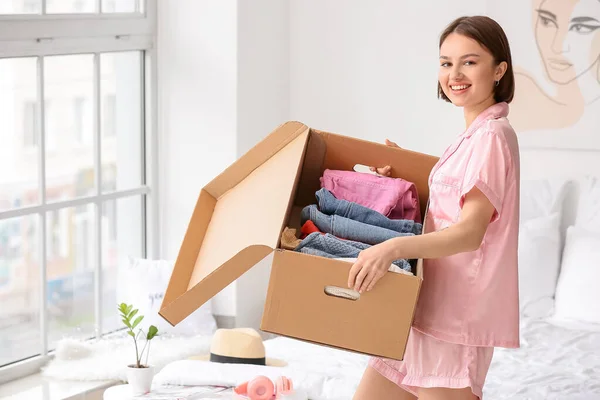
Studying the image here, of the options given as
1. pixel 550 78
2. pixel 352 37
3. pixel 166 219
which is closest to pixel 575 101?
pixel 550 78

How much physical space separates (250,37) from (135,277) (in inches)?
43.7

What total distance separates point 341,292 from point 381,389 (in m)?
0.34

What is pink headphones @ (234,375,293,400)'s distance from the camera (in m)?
2.40

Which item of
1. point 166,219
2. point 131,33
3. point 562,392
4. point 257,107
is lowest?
point 562,392

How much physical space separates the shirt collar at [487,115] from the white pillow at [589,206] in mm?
1987

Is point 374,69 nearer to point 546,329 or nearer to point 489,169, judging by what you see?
point 546,329

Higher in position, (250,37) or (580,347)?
(250,37)

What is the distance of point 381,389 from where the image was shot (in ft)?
6.41

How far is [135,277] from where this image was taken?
358cm

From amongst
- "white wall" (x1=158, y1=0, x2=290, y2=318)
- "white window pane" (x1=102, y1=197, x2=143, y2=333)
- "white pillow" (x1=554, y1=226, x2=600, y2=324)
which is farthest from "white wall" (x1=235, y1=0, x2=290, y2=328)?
"white pillow" (x1=554, y1=226, x2=600, y2=324)

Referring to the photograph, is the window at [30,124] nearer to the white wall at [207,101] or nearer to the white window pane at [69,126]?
the white window pane at [69,126]

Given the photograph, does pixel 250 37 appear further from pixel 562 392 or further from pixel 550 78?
pixel 562 392

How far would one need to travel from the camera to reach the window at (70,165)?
3166 millimetres

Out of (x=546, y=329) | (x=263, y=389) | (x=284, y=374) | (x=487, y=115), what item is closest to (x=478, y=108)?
(x=487, y=115)
